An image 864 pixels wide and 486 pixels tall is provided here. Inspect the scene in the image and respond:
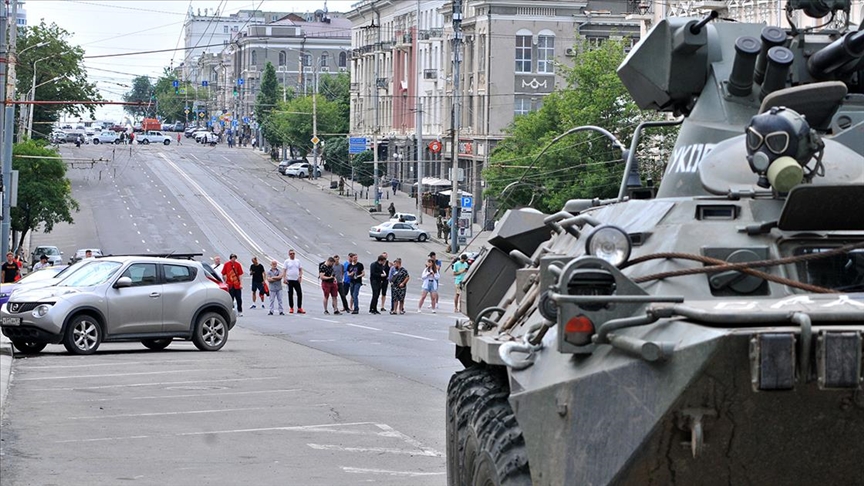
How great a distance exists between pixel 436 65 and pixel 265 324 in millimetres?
56390

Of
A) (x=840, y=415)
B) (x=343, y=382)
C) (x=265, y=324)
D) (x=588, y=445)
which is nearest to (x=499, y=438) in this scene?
(x=588, y=445)

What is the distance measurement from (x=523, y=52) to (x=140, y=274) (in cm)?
5368

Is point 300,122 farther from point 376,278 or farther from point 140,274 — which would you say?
point 140,274

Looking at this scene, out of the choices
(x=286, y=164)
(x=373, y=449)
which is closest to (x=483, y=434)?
(x=373, y=449)

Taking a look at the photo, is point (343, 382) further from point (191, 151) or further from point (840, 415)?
point (191, 151)

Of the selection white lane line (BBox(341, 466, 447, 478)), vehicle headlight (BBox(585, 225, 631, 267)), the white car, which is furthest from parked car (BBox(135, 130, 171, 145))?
vehicle headlight (BBox(585, 225, 631, 267))

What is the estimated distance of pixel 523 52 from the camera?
→ 243 ft

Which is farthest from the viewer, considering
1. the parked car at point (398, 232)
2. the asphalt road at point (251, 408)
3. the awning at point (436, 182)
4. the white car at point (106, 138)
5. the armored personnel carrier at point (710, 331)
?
the white car at point (106, 138)

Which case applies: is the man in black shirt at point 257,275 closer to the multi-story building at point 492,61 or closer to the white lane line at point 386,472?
the white lane line at point 386,472

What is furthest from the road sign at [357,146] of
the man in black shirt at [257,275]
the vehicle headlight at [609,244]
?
the vehicle headlight at [609,244]

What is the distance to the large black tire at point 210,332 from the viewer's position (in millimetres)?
22656

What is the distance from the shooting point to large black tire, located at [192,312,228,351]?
892 inches

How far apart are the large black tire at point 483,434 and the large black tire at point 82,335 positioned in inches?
528

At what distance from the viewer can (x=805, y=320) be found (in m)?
5.35
